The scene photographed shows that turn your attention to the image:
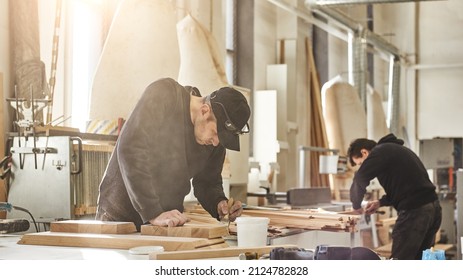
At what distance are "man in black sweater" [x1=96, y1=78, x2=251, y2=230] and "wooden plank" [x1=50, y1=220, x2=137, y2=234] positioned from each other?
7 centimetres

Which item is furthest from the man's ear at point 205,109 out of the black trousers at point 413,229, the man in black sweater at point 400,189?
the black trousers at point 413,229

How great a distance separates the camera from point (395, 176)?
10.5 ft

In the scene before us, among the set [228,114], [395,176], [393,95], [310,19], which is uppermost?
[310,19]

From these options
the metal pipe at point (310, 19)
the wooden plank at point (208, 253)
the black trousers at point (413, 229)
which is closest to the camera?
the wooden plank at point (208, 253)

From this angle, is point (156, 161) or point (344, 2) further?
point (344, 2)

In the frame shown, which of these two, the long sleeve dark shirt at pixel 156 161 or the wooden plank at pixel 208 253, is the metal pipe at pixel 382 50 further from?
the wooden plank at pixel 208 253

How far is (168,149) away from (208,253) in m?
0.48

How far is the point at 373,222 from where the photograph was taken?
133 inches

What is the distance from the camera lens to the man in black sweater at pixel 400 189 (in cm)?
309

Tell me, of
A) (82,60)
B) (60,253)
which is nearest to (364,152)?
(82,60)

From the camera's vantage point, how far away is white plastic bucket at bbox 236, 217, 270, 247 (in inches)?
88.0

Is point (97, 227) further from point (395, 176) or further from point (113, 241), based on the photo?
point (395, 176)
